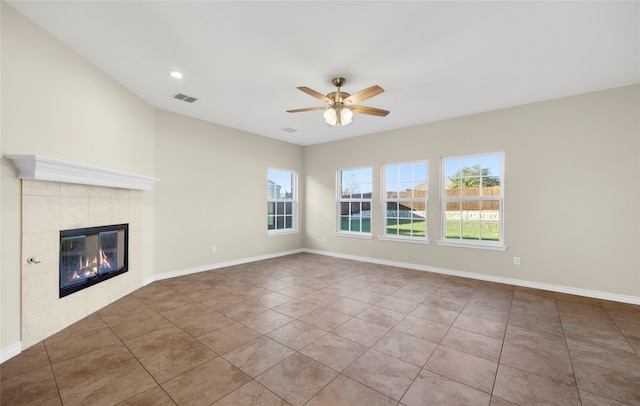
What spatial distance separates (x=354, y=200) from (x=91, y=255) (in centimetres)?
468

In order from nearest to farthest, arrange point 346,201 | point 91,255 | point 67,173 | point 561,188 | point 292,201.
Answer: point 67,173 → point 91,255 → point 561,188 → point 346,201 → point 292,201

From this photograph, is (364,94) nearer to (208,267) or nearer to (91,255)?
(91,255)

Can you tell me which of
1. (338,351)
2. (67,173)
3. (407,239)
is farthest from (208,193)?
(407,239)

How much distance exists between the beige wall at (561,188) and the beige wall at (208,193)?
342 centimetres

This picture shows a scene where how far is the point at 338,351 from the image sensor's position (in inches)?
90.1

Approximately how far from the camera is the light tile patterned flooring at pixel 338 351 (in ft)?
5.82

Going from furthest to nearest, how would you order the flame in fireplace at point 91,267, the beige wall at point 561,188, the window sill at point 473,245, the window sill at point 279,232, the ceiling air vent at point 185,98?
the window sill at point 279,232 → the window sill at point 473,245 → the ceiling air vent at point 185,98 → the beige wall at point 561,188 → the flame in fireplace at point 91,267

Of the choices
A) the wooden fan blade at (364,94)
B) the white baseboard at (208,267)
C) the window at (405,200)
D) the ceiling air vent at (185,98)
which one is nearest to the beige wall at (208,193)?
the white baseboard at (208,267)

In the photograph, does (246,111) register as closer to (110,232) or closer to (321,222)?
(110,232)

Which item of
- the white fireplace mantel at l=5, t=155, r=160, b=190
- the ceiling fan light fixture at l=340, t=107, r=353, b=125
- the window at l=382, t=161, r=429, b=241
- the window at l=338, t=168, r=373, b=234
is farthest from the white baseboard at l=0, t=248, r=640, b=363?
the ceiling fan light fixture at l=340, t=107, r=353, b=125

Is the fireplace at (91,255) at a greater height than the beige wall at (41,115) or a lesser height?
lesser

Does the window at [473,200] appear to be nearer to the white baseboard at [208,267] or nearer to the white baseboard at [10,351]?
the white baseboard at [208,267]

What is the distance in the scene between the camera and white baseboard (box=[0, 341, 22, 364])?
2074 millimetres

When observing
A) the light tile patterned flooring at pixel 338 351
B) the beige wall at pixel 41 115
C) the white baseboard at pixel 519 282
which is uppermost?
the beige wall at pixel 41 115
